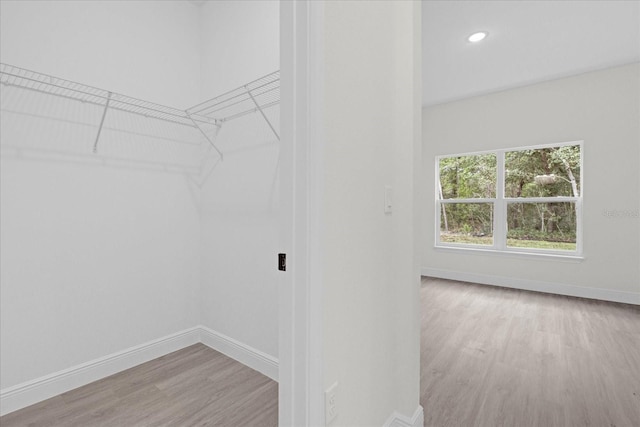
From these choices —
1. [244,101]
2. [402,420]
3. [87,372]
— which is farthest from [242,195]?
Result: [402,420]

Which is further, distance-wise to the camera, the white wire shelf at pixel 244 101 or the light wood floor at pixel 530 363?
the white wire shelf at pixel 244 101

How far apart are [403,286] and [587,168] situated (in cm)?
384

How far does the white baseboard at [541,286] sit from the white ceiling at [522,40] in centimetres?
264

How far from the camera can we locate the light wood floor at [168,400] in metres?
1.63

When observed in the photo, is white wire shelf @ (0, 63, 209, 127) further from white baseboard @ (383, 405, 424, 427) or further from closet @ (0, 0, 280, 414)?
white baseboard @ (383, 405, 424, 427)

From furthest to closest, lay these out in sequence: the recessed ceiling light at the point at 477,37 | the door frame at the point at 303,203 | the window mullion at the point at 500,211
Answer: the window mullion at the point at 500,211, the recessed ceiling light at the point at 477,37, the door frame at the point at 303,203

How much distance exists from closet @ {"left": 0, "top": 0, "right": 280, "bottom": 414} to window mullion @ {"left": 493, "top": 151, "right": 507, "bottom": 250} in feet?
12.2

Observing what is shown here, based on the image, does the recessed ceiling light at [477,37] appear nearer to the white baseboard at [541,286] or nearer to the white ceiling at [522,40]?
the white ceiling at [522,40]

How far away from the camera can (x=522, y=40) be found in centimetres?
311

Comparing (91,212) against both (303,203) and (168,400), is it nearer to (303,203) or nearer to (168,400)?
(168,400)

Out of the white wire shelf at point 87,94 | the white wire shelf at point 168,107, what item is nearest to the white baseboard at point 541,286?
the white wire shelf at point 168,107

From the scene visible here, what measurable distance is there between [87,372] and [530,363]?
2.97m

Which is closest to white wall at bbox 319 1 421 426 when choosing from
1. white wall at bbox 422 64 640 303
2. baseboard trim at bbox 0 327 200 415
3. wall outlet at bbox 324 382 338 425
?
wall outlet at bbox 324 382 338 425

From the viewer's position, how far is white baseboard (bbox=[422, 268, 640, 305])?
3649 millimetres
